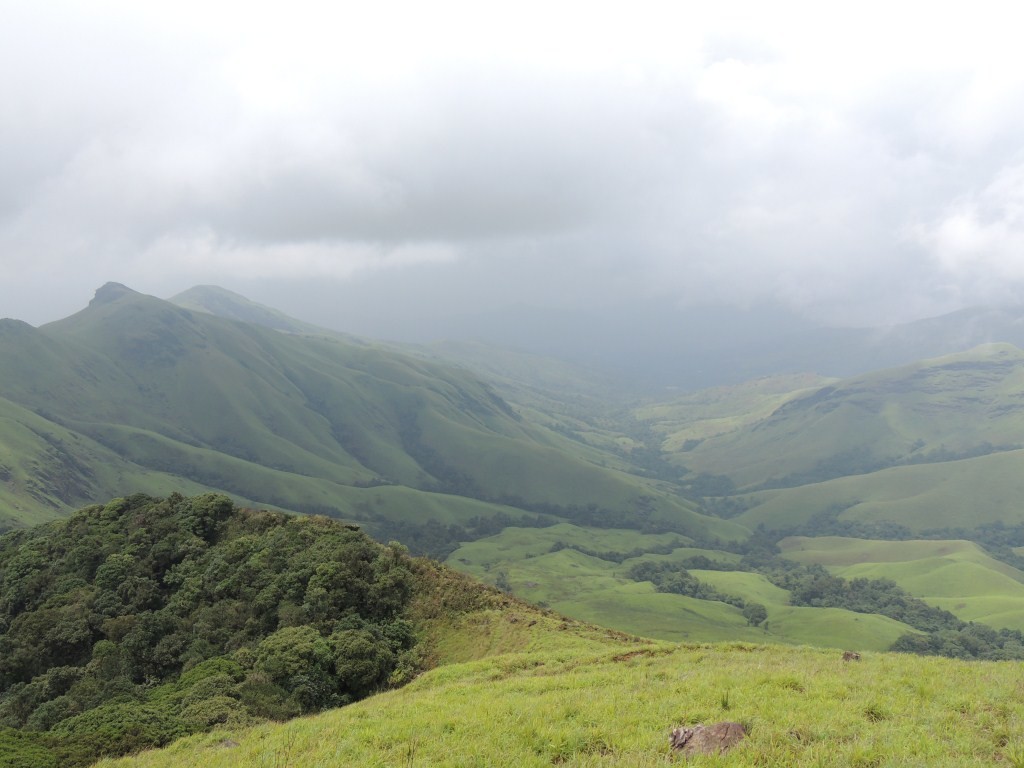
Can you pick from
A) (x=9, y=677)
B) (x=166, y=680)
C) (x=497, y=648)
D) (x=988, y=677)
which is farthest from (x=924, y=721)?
(x=9, y=677)

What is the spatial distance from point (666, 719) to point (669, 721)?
14 centimetres

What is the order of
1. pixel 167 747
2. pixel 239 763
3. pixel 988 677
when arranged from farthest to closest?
pixel 167 747, pixel 988 677, pixel 239 763

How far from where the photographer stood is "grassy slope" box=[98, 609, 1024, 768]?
13922mm

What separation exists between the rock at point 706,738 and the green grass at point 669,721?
0.44 meters

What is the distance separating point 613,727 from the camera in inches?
658

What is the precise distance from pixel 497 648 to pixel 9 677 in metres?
42.7

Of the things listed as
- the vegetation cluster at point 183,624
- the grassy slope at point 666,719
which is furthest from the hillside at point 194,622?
the grassy slope at point 666,719

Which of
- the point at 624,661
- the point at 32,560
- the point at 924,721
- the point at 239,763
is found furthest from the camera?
the point at 32,560

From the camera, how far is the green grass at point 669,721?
13.9 meters

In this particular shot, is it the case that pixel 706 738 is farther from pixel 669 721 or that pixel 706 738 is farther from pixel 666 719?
pixel 666 719

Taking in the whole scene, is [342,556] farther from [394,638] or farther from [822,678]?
[822,678]

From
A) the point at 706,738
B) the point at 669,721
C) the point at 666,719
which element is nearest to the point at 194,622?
the point at 666,719

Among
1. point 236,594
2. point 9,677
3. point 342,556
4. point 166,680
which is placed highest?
point 342,556

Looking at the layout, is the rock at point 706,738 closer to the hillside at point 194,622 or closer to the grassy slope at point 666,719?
the grassy slope at point 666,719
